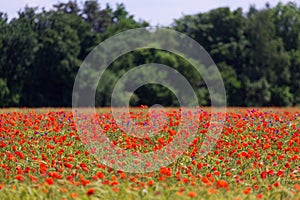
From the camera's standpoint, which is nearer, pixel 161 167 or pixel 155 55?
pixel 161 167

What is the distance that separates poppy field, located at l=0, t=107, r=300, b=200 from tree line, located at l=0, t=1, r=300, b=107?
25799mm

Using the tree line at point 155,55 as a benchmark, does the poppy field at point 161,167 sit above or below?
below

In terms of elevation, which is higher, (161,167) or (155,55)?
(155,55)

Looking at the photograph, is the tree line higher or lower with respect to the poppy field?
higher

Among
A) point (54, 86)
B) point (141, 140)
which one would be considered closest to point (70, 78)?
point (54, 86)

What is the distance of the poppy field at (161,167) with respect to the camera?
624cm

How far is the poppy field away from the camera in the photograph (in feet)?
20.5

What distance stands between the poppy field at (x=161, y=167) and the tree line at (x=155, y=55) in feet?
84.6

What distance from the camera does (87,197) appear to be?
5719mm

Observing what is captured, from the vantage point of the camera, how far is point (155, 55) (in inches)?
1660

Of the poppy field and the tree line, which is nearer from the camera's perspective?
the poppy field

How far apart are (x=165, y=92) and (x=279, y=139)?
2913 cm

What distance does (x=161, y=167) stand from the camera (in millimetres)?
8422

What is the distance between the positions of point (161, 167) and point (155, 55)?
34.0 meters
